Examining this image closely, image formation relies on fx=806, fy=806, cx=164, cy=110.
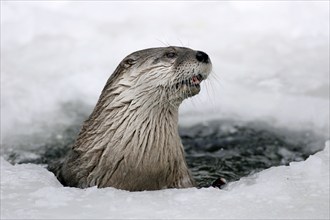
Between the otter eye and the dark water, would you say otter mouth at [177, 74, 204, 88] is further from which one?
the dark water

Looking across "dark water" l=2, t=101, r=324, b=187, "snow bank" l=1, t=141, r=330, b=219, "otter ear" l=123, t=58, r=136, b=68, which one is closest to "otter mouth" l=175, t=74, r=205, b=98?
"otter ear" l=123, t=58, r=136, b=68

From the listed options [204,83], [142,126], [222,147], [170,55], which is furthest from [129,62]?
[204,83]

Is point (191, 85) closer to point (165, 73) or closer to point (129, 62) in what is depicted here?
point (165, 73)

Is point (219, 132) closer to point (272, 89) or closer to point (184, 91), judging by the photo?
point (272, 89)

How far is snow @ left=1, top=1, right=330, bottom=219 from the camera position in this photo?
3115 mm

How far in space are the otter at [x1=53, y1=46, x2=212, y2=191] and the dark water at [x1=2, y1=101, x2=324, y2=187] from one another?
93 centimetres

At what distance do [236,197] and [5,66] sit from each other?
2.99m

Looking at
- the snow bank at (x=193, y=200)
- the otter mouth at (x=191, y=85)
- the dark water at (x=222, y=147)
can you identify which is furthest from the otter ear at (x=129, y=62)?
the dark water at (x=222, y=147)

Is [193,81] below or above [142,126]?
above

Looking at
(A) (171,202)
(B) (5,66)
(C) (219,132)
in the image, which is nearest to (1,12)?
(B) (5,66)

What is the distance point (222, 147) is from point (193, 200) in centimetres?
197

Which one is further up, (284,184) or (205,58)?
(205,58)

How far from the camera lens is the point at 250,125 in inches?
200

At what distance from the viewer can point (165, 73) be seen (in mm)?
3584
